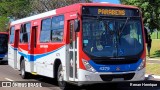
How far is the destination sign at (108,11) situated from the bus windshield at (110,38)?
0.18m

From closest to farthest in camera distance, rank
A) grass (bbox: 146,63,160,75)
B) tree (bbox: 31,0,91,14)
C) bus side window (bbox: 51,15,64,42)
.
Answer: bus side window (bbox: 51,15,64,42) < grass (bbox: 146,63,160,75) < tree (bbox: 31,0,91,14)

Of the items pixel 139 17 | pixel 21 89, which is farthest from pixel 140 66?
pixel 21 89

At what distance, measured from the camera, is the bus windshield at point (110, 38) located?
11.7 metres

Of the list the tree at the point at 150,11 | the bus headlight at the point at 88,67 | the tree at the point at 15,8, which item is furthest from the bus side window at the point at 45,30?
the tree at the point at 15,8

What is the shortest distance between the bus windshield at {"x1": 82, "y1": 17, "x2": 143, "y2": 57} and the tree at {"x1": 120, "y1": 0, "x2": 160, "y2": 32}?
20433 millimetres

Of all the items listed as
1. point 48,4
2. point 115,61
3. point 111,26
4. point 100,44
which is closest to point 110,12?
point 111,26

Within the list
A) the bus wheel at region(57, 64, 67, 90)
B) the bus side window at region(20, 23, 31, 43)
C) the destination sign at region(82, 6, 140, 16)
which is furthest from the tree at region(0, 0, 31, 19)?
the destination sign at region(82, 6, 140, 16)

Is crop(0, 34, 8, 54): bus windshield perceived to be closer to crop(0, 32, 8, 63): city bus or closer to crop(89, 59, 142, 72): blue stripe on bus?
crop(0, 32, 8, 63): city bus

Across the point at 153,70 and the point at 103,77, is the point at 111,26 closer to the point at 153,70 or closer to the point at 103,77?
the point at 103,77

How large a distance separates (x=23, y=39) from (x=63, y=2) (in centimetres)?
3093

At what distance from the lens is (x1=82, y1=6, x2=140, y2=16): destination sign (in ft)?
39.4

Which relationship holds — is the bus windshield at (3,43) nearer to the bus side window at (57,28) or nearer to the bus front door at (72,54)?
the bus side window at (57,28)

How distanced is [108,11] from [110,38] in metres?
→ 0.92

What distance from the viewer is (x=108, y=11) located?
39.9 feet
